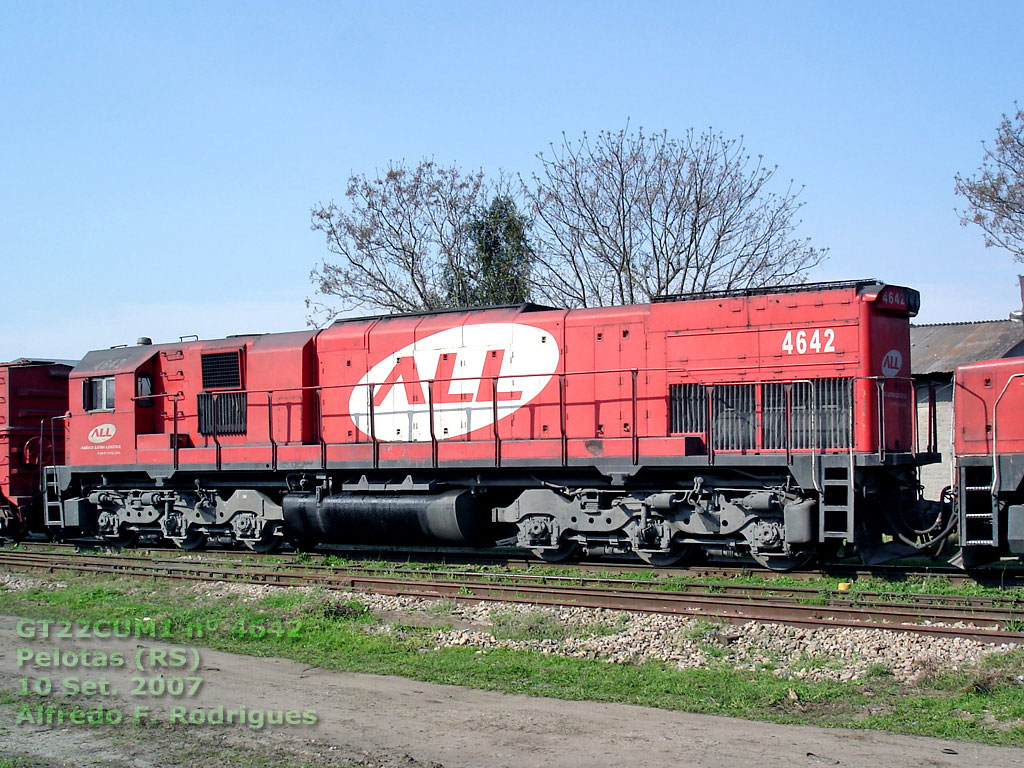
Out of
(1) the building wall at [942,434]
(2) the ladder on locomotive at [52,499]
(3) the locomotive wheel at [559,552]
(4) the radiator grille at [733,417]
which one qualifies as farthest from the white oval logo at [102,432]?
(1) the building wall at [942,434]

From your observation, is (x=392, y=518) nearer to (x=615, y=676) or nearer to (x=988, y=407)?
(x=615, y=676)

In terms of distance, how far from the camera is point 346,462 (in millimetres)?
15039

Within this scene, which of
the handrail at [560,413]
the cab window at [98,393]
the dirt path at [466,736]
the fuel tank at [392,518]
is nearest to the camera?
the dirt path at [466,736]

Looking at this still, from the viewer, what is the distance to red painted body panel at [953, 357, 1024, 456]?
11.5 meters

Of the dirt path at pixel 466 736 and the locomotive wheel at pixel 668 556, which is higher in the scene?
the locomotive wheel at pixel 668 556

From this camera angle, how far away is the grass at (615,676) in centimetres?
715

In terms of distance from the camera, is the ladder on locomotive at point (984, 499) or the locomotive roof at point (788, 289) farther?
the locomotive roof at point (788, 289)

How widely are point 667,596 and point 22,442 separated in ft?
48.2

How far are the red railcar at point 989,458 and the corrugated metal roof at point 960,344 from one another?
12.7 metres

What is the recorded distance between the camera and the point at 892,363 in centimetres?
1262

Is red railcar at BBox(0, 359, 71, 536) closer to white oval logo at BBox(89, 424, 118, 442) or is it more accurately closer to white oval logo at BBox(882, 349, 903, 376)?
white oval logo at BBox(89, 424, 118, 442)

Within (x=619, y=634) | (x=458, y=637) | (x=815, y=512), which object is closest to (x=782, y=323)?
(x=815, y=512)

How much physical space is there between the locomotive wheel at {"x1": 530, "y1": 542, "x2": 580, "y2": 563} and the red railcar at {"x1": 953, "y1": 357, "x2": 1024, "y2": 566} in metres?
5.21

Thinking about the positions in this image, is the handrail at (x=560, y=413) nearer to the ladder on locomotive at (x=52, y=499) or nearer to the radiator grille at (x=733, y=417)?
the radiator grille at (x=733, y=417)
